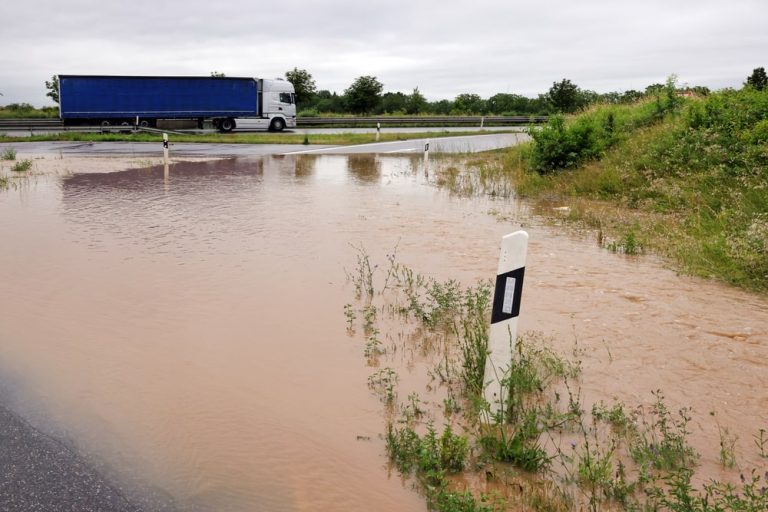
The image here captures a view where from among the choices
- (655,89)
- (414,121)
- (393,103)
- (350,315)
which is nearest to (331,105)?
(393,103)

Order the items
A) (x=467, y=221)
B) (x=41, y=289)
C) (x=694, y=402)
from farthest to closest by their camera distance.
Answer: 1. (x=467, y=221)
2. (x=41, y=289)
3. (x=694, y=402)

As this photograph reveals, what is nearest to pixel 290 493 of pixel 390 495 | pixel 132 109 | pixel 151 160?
pixel 390 495

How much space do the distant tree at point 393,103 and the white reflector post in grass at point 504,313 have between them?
61.5 metres

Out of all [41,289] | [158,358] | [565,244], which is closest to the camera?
[158,358]

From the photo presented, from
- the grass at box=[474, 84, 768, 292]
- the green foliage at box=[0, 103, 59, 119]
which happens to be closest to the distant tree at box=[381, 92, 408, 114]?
the green foliage at box=[0, 103, 59, 119]

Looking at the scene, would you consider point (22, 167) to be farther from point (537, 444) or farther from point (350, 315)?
point (537, 444)

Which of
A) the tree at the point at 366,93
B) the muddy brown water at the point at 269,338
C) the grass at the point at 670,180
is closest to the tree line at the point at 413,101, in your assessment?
the tree at the point at 366,93

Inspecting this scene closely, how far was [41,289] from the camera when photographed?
24.8 ft

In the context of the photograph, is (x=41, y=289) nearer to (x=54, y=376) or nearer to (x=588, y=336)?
(x=54, y=376)

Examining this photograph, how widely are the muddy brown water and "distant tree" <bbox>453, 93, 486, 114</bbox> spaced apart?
56.3 m

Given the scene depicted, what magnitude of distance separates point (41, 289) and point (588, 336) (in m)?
5.75

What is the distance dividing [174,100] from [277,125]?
6.23 metres

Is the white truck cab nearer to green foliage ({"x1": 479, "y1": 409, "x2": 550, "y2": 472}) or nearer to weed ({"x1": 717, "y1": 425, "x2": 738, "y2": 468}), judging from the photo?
green foliage ({"x1": 479, "y1": 409, "x2": 550, "y2": 472})

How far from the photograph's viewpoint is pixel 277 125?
1694 inches
